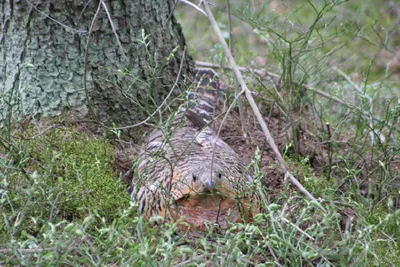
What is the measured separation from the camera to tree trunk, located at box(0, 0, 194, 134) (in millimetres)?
4656

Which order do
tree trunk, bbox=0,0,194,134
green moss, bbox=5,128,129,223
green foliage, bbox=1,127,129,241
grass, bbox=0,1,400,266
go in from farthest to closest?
1. tree trunk, bbox=0,0,194,134
2. green moss, bbox=5,128,129,223
3. green foliage, bbox=1,127,129,241
4. grass, bbox=0,1,400,266

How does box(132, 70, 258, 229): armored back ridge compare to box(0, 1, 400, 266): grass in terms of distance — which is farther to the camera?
box(132, 70, 258, 229): armored back ridge

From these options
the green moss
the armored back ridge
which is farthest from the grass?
the armored back ridge

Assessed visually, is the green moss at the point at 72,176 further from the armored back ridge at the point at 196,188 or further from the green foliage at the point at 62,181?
the armored back ridge at the point at 196,188

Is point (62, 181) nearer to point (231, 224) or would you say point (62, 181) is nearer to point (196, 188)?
point (196, 188)

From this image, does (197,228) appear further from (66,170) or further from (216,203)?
(66,170)

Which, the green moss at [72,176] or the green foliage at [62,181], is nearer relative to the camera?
the green foliage at [62,181]

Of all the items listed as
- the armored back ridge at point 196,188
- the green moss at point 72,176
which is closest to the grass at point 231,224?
the green moss at point 72,176

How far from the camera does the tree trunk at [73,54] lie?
4.66 meters

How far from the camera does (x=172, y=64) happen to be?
16.9 feet

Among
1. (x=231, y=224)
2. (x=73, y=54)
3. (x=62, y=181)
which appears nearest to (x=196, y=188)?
(x=231, y=224)

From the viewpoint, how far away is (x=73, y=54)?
4.74 metres

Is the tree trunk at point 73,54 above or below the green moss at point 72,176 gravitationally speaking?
above

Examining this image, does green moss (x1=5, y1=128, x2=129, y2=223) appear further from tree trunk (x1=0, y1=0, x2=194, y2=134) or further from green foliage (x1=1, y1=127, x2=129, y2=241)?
tree trunk (x1=0, y1=0, x2=194, y2=134)
